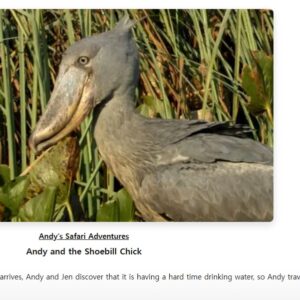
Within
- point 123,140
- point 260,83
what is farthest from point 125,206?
point 260,83

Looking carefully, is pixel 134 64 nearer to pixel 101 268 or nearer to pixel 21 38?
pixel 21 38

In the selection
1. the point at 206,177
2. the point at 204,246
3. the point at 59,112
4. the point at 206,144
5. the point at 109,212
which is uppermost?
the point at 59,112

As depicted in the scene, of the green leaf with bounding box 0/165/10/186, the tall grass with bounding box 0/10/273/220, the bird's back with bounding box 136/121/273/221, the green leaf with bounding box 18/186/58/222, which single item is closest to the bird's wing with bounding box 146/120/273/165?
the bird's back with bounding box 136/121/273/221

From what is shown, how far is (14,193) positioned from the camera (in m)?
4.17

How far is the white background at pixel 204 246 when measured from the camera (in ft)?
13.7

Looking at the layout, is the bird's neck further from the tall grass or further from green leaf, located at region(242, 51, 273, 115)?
green leaf, located at region(242, 51, 273, 115)

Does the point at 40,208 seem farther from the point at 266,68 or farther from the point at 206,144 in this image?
the point at 266,68

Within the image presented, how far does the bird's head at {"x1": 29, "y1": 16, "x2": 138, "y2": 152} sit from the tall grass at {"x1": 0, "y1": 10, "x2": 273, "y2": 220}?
0.05 metres

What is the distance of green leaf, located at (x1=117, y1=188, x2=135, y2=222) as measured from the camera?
4.16 metres

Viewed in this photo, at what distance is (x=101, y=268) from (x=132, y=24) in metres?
0.81

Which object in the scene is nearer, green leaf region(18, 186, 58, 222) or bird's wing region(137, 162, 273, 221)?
bird's wing region(137, 162, 273, 221)

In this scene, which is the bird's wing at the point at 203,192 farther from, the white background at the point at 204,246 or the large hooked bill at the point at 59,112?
the large hooked bill at the point at 59,112

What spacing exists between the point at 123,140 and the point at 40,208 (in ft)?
1.16

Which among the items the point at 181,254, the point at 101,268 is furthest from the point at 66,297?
the point at 181,254
